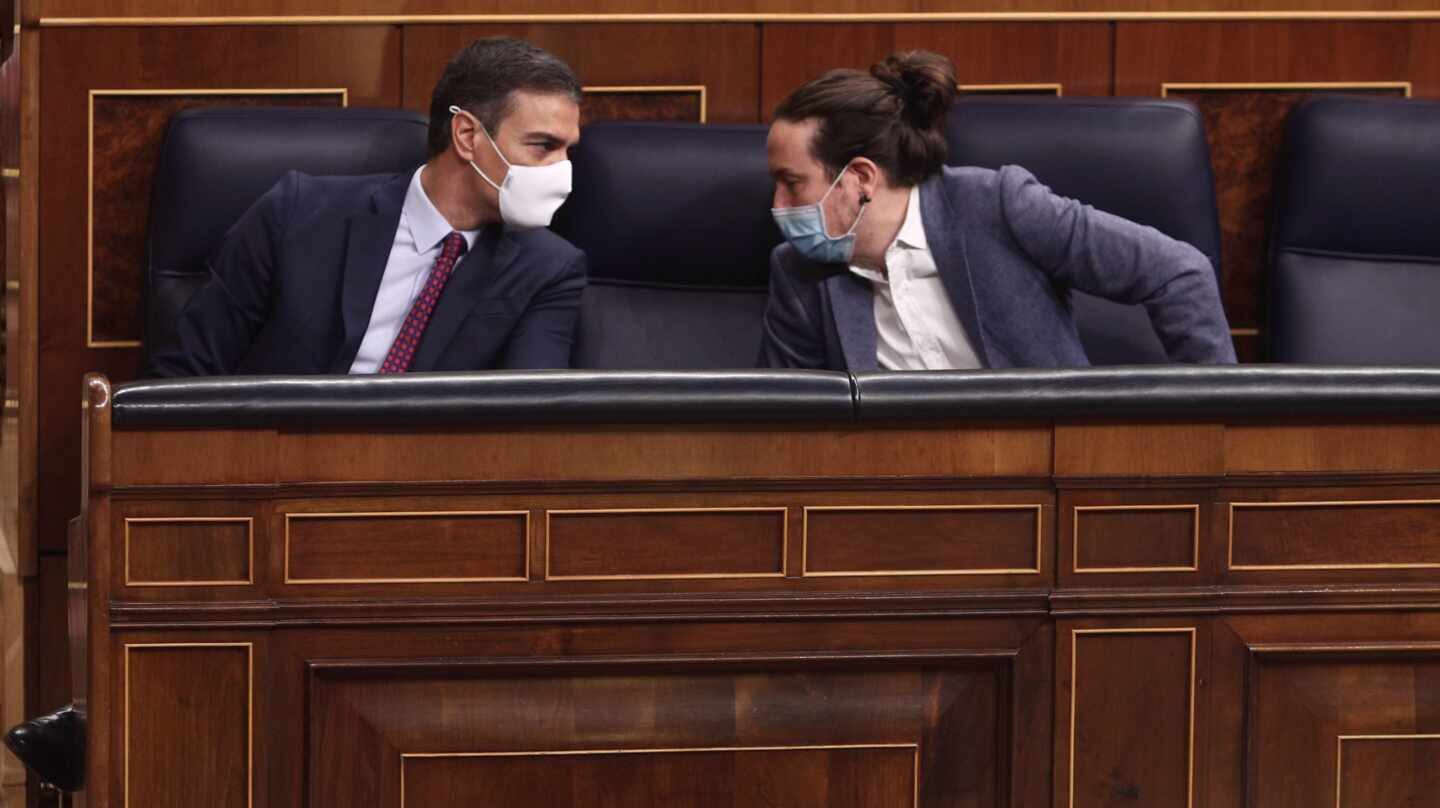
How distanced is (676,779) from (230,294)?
→ 0.99 m

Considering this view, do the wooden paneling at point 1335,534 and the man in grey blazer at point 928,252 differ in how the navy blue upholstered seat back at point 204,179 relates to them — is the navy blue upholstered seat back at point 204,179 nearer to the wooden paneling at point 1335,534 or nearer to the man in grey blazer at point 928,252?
the man in grey blazer at point 928,252

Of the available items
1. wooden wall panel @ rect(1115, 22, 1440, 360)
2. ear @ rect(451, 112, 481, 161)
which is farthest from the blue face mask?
wooden wall panel @ rect(1115, 22, 1440, 360)

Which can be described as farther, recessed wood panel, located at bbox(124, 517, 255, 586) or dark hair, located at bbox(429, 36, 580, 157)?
dark hair, located at bbox(429, 36, 580, 157)

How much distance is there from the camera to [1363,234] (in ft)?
7.62

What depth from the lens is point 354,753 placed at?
4.58 feet

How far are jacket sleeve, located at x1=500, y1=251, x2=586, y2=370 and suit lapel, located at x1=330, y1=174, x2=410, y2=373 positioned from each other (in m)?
0.17

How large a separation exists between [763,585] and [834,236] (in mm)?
803

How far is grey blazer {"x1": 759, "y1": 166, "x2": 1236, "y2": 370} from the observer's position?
82.4 inches

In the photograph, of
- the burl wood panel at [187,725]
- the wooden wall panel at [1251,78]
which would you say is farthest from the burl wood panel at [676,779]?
the wooden wall panel at [1251,78]

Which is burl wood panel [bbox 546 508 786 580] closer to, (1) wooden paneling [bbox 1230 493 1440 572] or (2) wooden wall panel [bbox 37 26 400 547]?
(1) wooden paneling [bbox 1230 493 1440 572]

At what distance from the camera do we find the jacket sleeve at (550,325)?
213cm

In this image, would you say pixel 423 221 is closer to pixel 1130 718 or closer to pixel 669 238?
pixel 669 238

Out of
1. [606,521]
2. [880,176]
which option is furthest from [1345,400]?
[880,176]

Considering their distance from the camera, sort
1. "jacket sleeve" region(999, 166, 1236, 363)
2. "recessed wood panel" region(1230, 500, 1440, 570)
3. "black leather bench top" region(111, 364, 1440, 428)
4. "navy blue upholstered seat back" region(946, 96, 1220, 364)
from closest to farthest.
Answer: "black leather bench top" region(111, 364, 1440, 428)
"recessed wood panel" region(1230, 500, 1440, 570)
"jacket sleeve" region(999, 166, 1236, 363)
"navy blue upholstered seat back" region(946, 96, 1220, 364)
